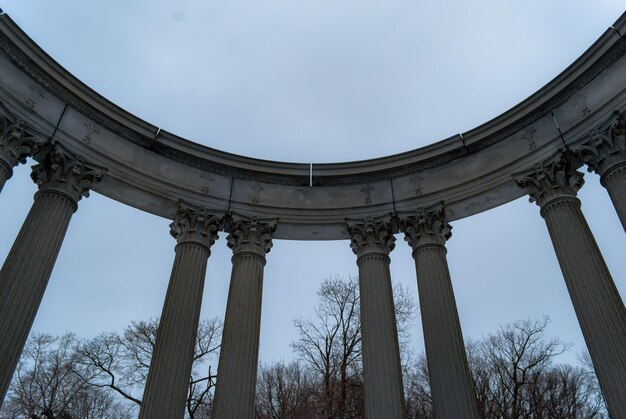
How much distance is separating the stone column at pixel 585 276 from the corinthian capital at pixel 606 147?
1.28m

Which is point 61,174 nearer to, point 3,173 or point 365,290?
point 3,173

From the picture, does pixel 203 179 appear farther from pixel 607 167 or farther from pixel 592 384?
pixel 592 384

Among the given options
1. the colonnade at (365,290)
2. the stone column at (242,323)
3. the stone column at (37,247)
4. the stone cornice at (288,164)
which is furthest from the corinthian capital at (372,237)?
the stone column at (37,247)

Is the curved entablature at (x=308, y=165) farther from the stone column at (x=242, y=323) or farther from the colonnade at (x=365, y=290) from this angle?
the stone column at (x=242, y=323)

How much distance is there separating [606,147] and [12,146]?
35.0m

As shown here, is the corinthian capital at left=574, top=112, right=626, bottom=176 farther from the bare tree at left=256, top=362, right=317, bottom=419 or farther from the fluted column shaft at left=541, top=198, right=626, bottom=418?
the bare tree at left=256, top=362, right=317, bottom=419

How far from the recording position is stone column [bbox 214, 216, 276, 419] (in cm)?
2764

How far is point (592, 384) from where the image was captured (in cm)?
5716

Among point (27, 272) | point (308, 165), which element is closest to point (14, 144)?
point (27, 272)

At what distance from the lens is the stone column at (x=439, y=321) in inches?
1073

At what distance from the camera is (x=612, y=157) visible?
28.6m

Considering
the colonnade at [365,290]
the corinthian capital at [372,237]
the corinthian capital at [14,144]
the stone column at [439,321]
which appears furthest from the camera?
the corinthian capital at [372,237]

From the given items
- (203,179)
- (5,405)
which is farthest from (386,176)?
(5,405)

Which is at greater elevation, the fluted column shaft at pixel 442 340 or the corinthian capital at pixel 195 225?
the corinthian capital at pixel 195 225
